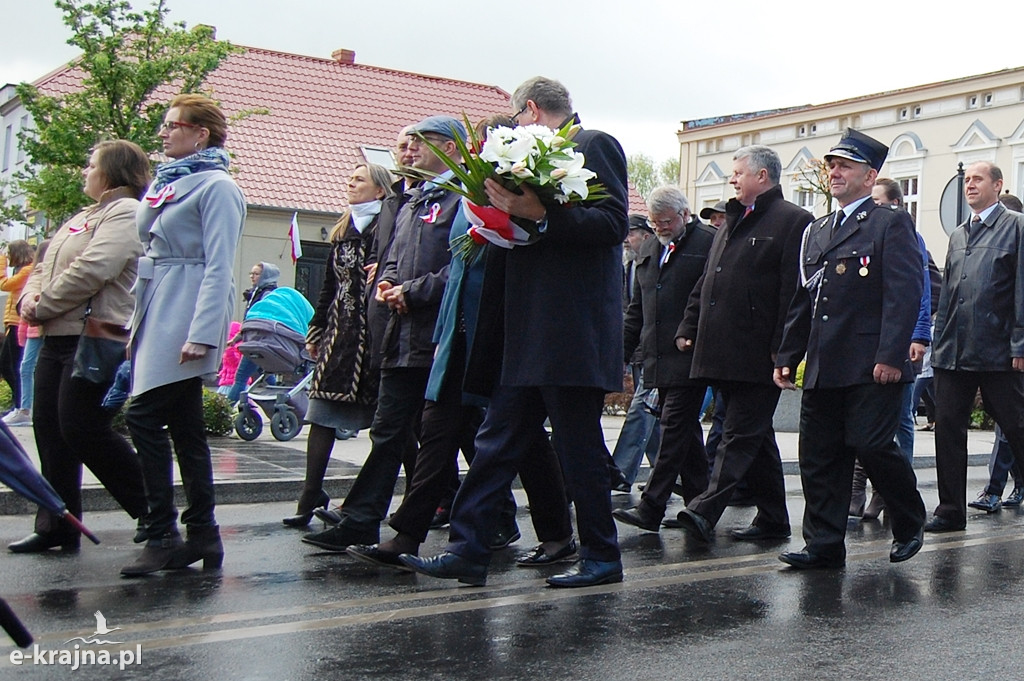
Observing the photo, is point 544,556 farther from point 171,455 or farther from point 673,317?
point 673,317

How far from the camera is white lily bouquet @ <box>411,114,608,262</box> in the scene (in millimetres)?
5152

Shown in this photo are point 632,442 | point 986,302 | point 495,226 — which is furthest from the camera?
point 632,442

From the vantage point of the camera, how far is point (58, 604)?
521 centimetres

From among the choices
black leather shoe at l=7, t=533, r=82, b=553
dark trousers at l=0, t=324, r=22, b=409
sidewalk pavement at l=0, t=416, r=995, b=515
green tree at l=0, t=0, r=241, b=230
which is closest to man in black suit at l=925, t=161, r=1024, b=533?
sidewalk pavement at l=0, t=416, r=995, b=515

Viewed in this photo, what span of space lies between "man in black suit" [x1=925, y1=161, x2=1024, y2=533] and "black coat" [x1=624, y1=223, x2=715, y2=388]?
1.51 meters

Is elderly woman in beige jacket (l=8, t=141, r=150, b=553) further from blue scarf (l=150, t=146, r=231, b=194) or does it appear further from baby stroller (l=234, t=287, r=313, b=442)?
baby stroller (l=234, t=287, r=313, b=442)

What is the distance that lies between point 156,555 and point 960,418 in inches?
185

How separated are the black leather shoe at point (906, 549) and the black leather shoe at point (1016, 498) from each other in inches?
115

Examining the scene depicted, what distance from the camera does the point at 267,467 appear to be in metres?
9.86

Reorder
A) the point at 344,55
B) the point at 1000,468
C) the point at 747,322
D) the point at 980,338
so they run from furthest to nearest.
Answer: the point at 344,55 < the point at 1000,468 < the point at 980,338 < the point at 747,322

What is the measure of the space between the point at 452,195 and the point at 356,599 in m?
2.11

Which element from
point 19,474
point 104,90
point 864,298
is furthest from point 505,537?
point 104,90

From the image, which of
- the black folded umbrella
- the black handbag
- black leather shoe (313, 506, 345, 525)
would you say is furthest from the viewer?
black leather shoe (313, 506, 345, 525)

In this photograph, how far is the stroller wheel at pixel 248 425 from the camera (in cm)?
1230
